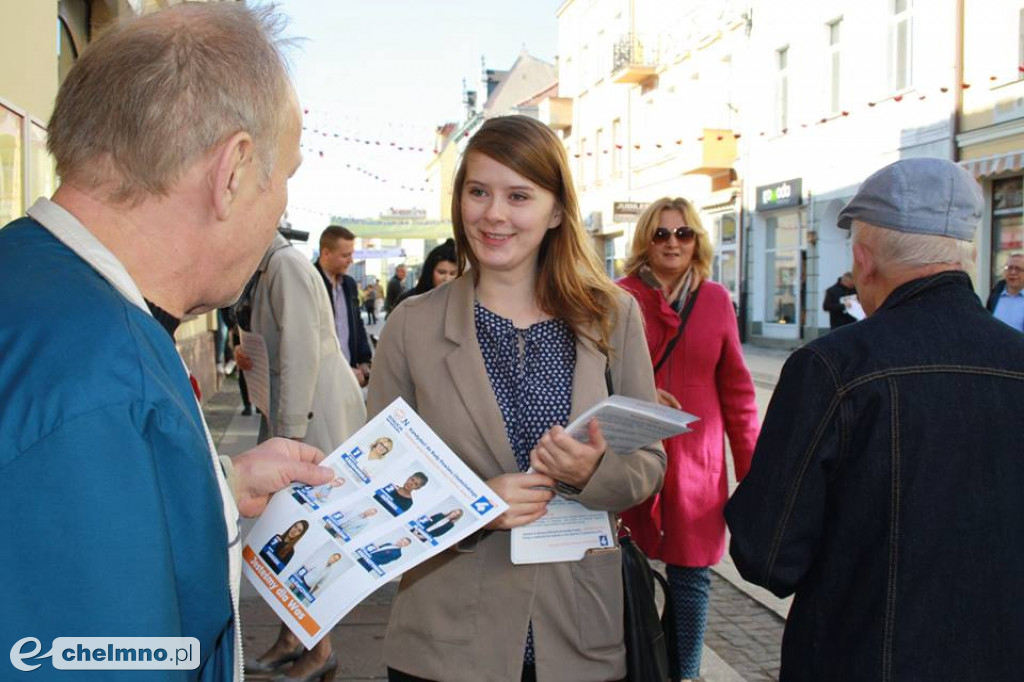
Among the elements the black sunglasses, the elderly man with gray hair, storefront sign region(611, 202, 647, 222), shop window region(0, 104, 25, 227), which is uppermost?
storefront sign region(611, 202, 647, 222)

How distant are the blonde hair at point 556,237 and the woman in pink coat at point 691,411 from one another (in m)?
1.35

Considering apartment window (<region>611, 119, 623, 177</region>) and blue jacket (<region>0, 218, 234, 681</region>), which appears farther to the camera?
apartment window (<region>611, 119, 623, 177</region>)

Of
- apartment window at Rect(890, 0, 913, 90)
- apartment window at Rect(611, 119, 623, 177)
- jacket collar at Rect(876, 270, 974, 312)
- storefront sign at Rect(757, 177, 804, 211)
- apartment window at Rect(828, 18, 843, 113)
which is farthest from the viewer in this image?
apartment window at Rect(611, 119, 623, 177)

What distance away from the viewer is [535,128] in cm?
238

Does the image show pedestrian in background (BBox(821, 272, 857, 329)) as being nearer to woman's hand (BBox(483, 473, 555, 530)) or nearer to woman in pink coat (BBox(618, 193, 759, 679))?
woman in pink coat (BBox(618, 193, 759, 679))

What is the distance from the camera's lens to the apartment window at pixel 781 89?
22.0 metres

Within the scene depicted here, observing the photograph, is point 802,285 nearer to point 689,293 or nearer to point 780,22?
point 780,22

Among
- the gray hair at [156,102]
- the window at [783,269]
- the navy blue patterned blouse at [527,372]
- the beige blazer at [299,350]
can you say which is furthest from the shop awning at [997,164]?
the gray hair at [156,102]

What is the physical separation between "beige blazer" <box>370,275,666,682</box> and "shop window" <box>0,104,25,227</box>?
9.24 feet

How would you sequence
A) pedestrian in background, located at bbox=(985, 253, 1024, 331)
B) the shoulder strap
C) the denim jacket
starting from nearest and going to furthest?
the denim jacket, the shoulder strap, pedestrian in background, located at bbox=(985, 253, 1024, 331)

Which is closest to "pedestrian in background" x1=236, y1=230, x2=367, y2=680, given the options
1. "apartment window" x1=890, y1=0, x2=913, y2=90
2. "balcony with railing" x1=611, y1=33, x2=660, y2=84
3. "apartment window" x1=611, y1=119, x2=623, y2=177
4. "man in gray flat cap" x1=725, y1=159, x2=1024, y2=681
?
"man in gray flat cap" x1=725, y1=159, x2=1024, y2=681

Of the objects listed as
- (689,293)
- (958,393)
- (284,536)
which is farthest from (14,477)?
(689,293)

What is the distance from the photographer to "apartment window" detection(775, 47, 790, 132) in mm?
21984

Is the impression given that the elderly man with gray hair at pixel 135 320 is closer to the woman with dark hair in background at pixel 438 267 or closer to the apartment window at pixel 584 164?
the woman with dark hair in background at pixel 438 267
